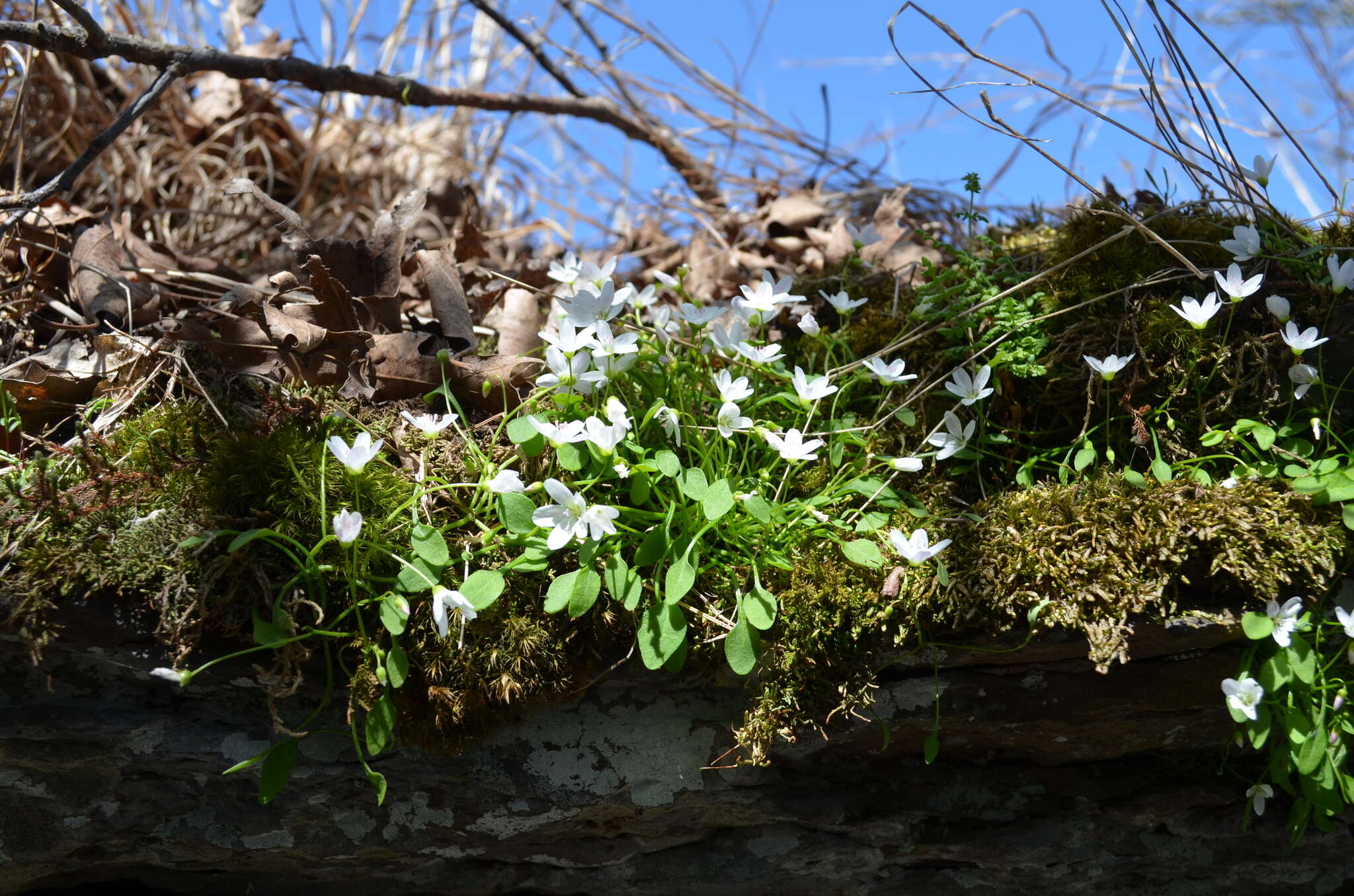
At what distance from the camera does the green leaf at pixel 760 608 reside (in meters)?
1.80

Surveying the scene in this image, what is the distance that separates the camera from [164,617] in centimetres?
177

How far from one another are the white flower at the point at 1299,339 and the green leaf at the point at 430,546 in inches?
Answer: 75.5

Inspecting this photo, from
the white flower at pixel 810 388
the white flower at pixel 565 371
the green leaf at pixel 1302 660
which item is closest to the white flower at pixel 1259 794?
the green leaf at pixel 1302 660

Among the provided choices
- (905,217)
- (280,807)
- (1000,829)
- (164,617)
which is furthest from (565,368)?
(905,217)

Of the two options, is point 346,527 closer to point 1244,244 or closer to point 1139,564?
point 1139,564

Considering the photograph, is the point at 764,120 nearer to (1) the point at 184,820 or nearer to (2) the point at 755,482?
(2) the point at 755,482

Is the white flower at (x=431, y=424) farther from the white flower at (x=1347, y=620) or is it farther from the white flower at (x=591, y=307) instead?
the white flower at (x=1347, y=620)

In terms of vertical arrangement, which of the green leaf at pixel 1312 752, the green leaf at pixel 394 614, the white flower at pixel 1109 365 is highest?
the white flower at pixel 1109 365

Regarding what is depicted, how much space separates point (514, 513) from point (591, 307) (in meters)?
0.55

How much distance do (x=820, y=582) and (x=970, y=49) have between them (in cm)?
136

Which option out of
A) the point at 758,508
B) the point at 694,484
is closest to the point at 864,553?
the point at 758,508

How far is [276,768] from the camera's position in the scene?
1.75m

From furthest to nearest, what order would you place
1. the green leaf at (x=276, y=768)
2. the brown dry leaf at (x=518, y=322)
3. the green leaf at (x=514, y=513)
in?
1. the brown dry leaf at (x=518, y=322)
2. the green leaf at (x=514, y=513)
3. the green leaf at (x=276, y=768)

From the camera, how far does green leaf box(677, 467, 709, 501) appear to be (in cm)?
187
